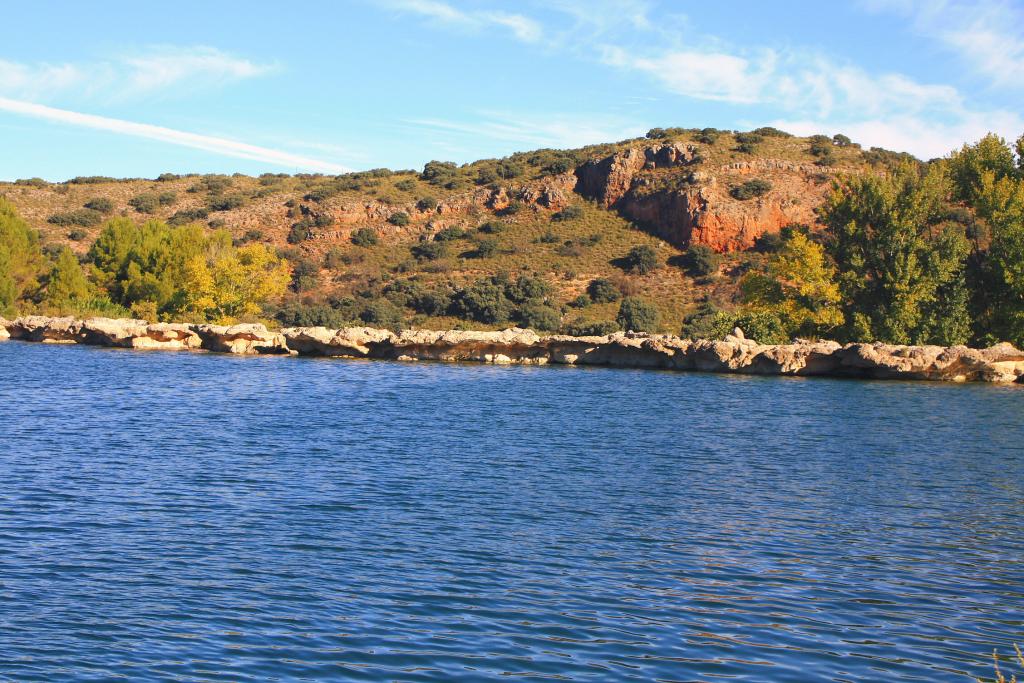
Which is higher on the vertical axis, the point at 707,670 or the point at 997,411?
the point at 997,411

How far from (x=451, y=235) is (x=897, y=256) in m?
54.4

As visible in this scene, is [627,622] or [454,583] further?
[454,583]

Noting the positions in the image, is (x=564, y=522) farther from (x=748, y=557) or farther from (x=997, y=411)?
(x=997, y=411)

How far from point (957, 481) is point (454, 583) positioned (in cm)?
1249

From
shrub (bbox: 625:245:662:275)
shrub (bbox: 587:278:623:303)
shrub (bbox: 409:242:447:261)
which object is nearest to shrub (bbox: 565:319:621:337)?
shrub (bbox: 587:278:623:303)

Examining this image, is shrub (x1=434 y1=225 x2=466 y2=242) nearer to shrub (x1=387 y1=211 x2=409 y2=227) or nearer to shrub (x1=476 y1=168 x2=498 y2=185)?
shrub (x1=387 y1=211 x2=409 y2=227)

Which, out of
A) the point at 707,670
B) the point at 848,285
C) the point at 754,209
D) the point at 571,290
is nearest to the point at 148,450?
the point at 707,670

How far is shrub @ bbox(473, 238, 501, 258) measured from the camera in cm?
9075

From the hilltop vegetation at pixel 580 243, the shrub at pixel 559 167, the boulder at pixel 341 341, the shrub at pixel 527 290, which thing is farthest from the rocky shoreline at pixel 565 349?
the shrub at pixel 559 167

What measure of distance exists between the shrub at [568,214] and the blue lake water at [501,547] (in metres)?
70.3

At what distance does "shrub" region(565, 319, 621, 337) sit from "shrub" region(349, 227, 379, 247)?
3288 centimetres

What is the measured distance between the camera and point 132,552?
1341 centimetres

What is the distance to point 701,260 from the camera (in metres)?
85.8

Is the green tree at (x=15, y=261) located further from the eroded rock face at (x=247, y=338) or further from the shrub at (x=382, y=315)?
the shrub at (x=382, y=315)
